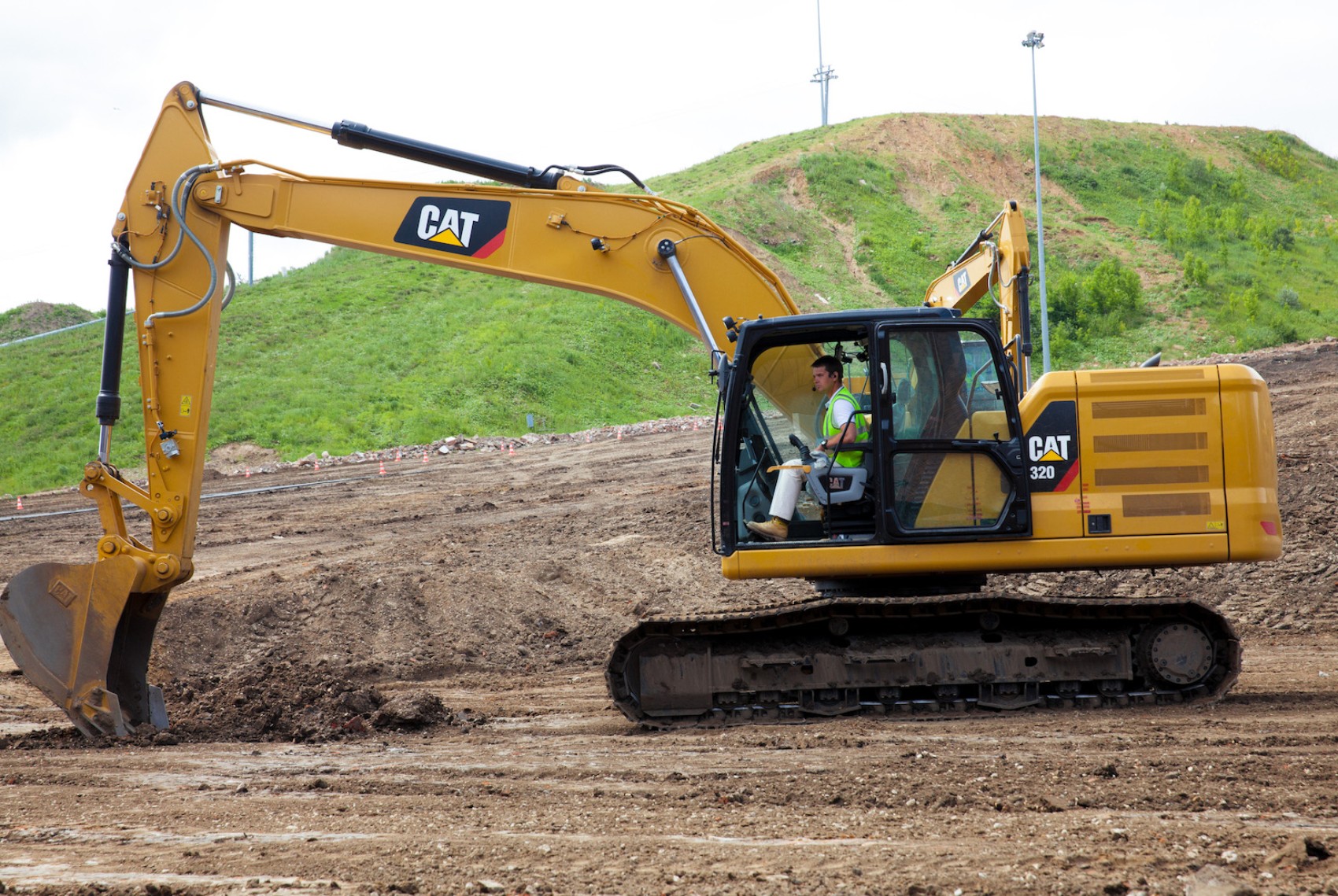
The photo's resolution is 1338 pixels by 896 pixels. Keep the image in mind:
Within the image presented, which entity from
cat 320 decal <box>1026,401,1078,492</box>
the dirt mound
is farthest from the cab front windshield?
the dirt mound

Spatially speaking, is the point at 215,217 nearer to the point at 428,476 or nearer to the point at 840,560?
the point at 840,560

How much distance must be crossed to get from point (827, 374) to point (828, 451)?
0.52 m

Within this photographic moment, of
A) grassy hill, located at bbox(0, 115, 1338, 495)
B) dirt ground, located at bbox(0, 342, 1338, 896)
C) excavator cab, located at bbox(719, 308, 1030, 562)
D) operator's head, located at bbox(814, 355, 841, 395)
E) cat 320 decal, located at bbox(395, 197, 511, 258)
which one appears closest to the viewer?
dirt ground, located at bbox(0, 342, 1338, 896)

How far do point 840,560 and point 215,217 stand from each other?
16.0 ft

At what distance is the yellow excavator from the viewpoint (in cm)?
686

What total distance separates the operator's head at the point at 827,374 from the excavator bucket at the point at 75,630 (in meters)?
4.60

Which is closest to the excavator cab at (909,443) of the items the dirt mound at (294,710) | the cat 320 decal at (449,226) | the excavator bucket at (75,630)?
the cat 320 decal at (449,226)

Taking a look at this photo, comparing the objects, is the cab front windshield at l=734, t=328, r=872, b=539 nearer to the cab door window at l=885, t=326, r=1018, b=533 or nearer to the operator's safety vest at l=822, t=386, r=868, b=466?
the operator's safety vest at l=822, t=386, r=868, b=466

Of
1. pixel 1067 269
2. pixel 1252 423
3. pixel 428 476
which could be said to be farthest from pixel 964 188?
pixel 1252 423

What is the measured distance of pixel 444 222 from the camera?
24.7 feet

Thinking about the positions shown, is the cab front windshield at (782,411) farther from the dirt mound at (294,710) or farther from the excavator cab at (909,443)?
the dirt mound at (294,710)

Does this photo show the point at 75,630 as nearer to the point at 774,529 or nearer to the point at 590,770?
the point at 590,770

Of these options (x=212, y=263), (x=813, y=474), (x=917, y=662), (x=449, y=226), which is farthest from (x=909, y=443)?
(x=212, y=263)

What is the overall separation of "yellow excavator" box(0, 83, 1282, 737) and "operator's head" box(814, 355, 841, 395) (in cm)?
4
